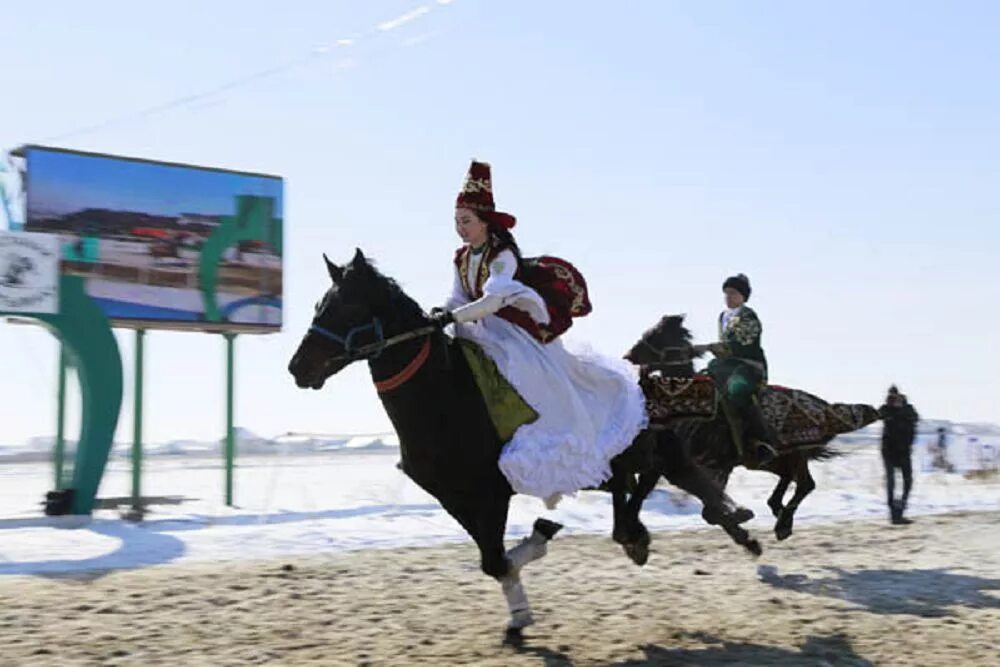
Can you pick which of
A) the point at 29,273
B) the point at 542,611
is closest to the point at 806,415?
the point at 542,611

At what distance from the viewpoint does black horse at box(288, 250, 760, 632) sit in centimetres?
630

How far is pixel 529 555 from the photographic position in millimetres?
6898

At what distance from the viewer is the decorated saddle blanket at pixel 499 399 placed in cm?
662

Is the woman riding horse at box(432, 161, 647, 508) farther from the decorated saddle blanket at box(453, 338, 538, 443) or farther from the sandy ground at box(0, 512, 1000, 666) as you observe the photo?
the sandy ground at box(0, 512, 1000, 666)

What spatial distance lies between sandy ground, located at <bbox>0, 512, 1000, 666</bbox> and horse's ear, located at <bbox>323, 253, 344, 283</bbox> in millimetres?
2190

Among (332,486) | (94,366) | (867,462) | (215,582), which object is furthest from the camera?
(867,462)

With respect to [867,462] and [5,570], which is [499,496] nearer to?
[5,570]

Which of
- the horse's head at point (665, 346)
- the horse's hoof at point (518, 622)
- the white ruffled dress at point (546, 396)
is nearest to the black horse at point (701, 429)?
the horse's head at point (665, 346)

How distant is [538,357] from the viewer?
684cm

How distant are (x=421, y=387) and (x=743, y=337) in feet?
16.6

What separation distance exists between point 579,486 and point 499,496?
523 millimetres

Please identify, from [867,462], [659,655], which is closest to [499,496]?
[659,655]

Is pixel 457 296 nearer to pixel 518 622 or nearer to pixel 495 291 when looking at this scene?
pixel 495 291

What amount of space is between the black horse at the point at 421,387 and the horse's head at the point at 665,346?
140 inches
